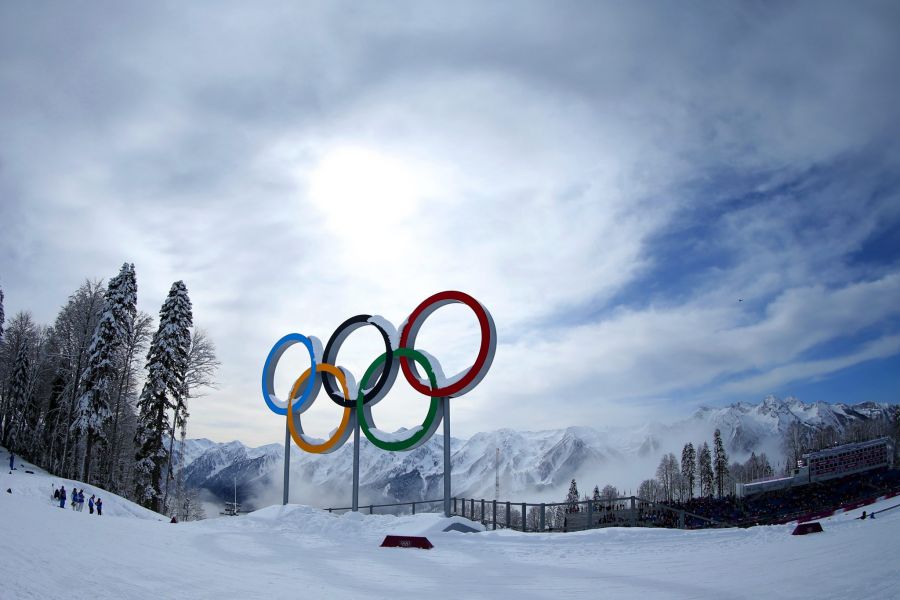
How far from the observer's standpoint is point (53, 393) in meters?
51.9

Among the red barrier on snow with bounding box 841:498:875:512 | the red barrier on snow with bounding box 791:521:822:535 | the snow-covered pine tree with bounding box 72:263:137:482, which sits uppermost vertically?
the snow-covered pine tree with bounding box 72:263:137:482

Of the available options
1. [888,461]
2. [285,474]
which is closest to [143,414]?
[285,474]

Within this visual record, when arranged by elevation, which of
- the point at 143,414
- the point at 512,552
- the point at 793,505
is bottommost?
the point at 793,505

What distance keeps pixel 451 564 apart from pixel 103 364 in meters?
31.1

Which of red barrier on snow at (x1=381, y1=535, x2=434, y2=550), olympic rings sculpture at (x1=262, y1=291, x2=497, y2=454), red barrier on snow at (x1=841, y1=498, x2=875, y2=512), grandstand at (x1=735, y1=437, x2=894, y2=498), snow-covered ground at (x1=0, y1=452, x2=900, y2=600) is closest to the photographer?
snow-covered ground at (x1=0, y1=452, x2=900, y2=600)

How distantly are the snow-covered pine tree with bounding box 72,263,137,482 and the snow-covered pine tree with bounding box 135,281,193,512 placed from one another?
6.68 ft

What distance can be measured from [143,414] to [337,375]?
1515 centimetres

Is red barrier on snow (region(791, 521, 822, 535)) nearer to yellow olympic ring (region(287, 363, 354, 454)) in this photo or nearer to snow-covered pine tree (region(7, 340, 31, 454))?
yellow olympic ring (region(287, 363, 354, 454))

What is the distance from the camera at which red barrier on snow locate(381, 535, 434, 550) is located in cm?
1659

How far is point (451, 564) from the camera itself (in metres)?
13.4

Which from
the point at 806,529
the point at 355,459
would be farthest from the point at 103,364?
the point at 806,529

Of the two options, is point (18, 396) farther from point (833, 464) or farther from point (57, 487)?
point (833, 464)

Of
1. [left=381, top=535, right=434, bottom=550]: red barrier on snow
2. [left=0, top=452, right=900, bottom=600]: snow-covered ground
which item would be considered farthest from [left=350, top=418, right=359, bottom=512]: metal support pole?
[left=381, top=535, right=434, bottom=550]: red barrier on snow

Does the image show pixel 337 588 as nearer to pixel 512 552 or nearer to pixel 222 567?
pixel 222 567
